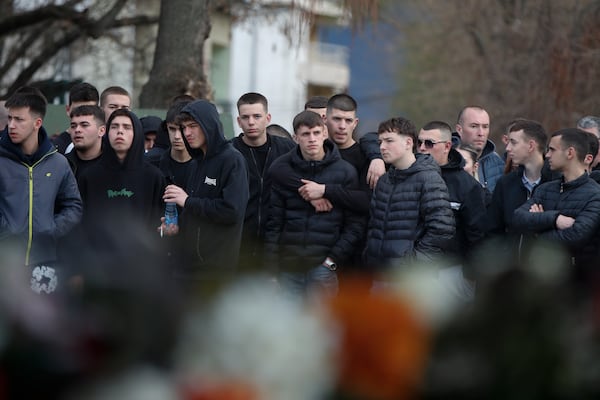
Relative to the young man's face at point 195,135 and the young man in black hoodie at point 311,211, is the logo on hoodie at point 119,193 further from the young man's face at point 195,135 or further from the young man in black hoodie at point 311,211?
the young man in black hoodie at point 311,211

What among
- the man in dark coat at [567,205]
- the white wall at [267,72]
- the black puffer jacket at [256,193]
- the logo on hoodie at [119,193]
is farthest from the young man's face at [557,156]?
the white wall at [267,72]

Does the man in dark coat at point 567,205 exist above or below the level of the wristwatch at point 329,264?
above

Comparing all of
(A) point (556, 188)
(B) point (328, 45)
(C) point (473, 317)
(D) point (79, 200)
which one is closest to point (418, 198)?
(A) point (556, 188)

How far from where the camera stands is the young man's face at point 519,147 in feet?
30.9

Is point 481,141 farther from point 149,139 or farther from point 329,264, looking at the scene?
point 149,139

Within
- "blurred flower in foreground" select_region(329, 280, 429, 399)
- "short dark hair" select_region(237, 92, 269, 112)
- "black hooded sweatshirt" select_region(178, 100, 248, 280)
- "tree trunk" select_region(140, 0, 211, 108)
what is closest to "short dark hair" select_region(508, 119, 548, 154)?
"short dark hair" select_region(237, 92, 269, 112)

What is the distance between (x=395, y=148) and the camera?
8883 mm

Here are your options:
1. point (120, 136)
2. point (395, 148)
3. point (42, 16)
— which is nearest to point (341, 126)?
point (395, 148)

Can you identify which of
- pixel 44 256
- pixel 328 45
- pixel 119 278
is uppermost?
pixel 328 45

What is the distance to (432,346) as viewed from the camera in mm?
2291

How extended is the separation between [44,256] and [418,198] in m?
2.56

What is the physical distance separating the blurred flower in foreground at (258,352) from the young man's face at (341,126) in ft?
24.8

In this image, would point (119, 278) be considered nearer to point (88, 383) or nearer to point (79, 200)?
point (88, 383)

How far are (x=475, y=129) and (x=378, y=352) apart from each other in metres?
8.54
